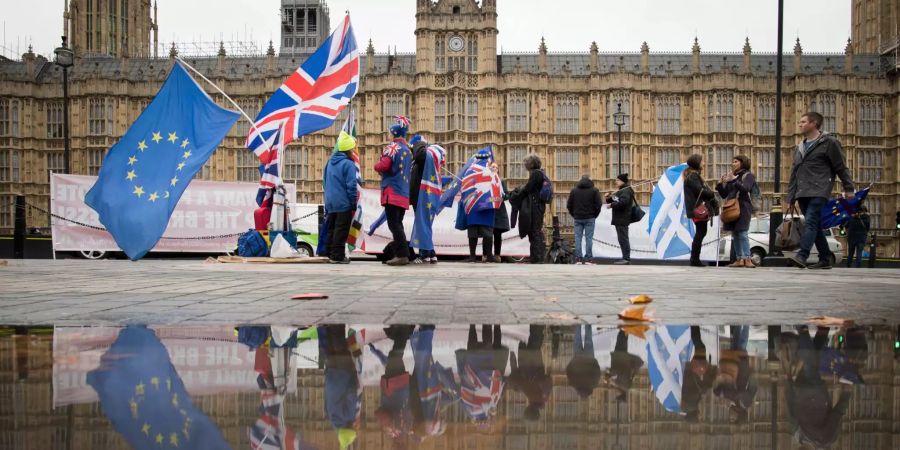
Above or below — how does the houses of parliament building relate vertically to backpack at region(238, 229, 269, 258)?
above

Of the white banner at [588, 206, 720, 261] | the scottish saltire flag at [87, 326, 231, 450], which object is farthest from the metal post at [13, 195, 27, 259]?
the scottish saltire flag at [87, 326, 231, 450]

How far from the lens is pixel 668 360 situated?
228 cm

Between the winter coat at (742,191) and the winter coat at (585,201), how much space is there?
98.0 inches

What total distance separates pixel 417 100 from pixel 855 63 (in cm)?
2379

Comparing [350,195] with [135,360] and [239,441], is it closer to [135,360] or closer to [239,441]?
[135,360]

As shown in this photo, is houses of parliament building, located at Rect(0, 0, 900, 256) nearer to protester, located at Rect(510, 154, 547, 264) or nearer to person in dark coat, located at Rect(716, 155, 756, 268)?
protester, located at Rect(510, 154, 547, 264)

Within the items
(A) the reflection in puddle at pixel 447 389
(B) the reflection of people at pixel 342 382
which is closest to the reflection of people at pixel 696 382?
(A) the reflection in puddle at pixel 447 389

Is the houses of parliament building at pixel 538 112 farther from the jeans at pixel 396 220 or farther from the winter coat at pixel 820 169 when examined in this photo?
the winter coat at pixel 820 169

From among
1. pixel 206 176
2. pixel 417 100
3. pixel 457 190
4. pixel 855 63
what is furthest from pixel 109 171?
pixel 855 63

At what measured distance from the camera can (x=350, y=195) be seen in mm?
9805

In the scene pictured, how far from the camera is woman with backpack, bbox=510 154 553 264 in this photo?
11.5m

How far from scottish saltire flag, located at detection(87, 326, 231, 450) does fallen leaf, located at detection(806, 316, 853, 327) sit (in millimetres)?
2468

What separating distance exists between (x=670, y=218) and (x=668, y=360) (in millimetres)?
12973

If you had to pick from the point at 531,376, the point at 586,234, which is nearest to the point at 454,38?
the point at 586,234
